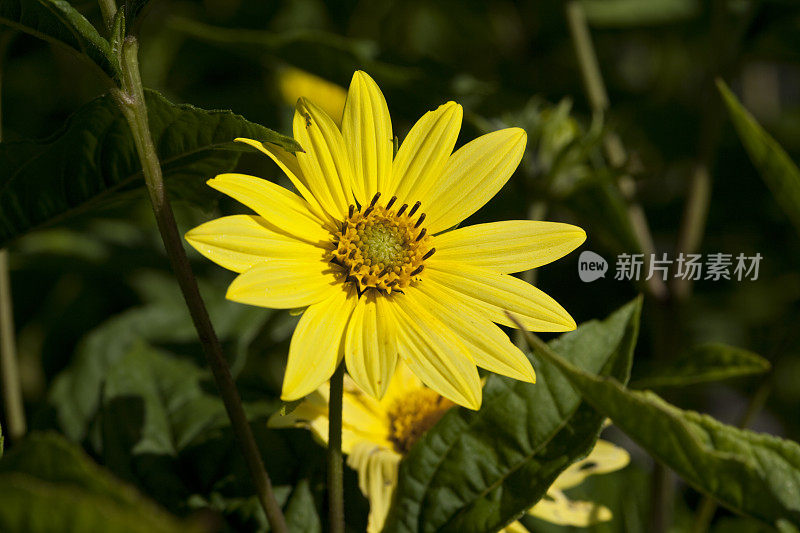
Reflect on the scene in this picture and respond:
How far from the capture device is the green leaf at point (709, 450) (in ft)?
2.05

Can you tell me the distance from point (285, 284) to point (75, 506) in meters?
0.29

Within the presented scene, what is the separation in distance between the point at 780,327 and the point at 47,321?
1.57 metres

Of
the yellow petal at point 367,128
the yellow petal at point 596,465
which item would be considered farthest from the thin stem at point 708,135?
the yellow petal at point 367,128

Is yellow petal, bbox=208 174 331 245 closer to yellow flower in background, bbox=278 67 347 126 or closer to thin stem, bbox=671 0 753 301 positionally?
thin stem, bbox=671 0 753 301

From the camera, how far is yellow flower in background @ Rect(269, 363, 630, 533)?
0.78 meters

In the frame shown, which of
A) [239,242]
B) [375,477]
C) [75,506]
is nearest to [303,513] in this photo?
[375,477]

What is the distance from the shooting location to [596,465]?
2.89ft

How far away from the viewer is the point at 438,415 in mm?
888

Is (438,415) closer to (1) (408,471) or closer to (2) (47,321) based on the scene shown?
(1) (408,471)

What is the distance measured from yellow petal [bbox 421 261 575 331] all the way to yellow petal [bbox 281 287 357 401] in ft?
0.38

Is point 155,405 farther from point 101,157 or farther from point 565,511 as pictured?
point 565,511

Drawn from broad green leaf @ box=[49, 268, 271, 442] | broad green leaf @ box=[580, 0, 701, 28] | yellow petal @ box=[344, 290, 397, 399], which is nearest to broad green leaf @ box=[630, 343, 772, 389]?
yellow petal @ box=[344, 290, 397, 399]

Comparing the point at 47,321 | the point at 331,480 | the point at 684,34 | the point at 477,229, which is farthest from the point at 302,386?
the point at 684,34

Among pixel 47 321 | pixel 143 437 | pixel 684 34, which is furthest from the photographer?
pixel 684 34
